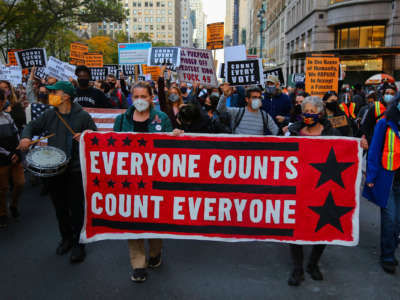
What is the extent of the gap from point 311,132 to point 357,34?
32.2m

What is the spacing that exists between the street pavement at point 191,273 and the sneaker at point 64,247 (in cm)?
8

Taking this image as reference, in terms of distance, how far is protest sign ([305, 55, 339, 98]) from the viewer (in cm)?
977

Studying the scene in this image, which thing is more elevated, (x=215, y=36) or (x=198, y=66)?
(x=215, y=36)

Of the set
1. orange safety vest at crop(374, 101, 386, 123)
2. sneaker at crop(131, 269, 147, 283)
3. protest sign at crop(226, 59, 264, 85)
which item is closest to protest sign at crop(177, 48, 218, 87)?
protest sign at crop(226, 59, 264, 85)

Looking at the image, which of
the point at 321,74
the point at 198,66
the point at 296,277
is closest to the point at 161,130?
the point at 296,277

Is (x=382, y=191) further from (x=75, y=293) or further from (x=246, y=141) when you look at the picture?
(x=75, y=293)

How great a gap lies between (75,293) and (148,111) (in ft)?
6.13

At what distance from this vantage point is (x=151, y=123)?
377 centimetres

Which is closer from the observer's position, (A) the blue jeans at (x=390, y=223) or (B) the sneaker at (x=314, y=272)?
(B) the sneaker at (x=314, y=272)

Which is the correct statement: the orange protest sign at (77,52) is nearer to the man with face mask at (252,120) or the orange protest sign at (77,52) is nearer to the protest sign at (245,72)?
the protest sign at (245,72)

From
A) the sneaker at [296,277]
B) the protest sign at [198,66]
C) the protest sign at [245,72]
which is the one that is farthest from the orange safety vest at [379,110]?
the protest sign at [245,72]

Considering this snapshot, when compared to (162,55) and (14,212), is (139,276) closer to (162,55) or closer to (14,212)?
(14,212)

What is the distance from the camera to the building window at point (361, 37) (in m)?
30.6

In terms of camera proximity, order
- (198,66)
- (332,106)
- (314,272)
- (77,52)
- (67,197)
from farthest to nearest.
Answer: (77,52) → (198,66) → (332,106) → (67,197) → (314,272)
